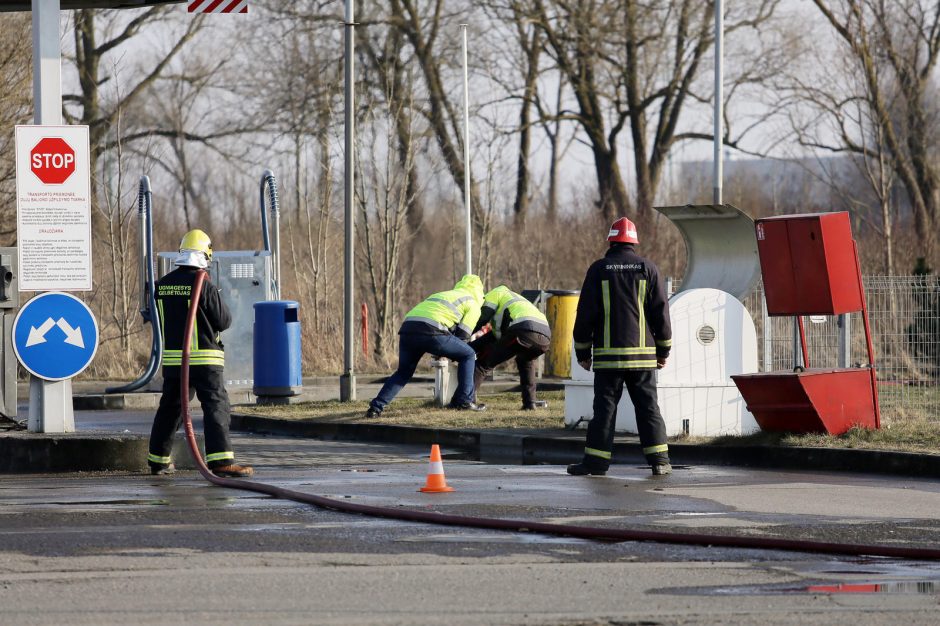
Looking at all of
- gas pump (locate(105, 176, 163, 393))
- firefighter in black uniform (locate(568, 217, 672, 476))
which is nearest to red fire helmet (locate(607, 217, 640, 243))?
firefighter in black uniform (locate(568, 217, 672, 476))

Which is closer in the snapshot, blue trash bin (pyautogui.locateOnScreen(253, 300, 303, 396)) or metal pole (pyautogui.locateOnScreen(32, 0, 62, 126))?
metal pole (pyautogui.locateOnScreen(32, 0, 62, 126))

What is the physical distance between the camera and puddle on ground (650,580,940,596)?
657 cm

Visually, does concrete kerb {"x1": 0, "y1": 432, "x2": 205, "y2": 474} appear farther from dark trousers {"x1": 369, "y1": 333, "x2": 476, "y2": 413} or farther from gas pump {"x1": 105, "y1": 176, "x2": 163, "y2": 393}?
gas pump {"x1": 105, "y1": 176, "x2": 163, "y2": 393}

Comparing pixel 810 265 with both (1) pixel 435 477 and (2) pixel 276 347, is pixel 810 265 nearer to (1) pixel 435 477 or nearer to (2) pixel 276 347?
(1) pixel 435 477

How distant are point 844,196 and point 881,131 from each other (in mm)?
5932

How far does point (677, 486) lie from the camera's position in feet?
36.0

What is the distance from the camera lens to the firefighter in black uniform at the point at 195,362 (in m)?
11.5

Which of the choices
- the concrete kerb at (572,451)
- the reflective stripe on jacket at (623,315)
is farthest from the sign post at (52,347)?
the reflective stripe on jacket at (623,315)

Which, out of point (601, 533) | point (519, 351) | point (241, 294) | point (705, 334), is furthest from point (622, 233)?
point (241, 294)

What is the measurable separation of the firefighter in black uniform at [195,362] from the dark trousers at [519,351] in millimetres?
5802

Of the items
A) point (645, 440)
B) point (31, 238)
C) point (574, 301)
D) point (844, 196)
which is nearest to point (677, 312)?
point (645, 440)

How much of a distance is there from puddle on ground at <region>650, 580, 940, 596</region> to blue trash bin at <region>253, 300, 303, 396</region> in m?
13.1

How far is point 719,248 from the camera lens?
16.2 metres

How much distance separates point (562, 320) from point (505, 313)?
5.29 m
